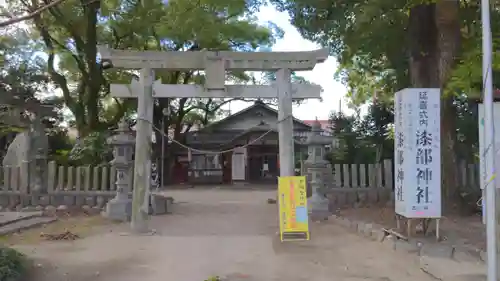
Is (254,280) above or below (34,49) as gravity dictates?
below

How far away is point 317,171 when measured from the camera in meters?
12.5

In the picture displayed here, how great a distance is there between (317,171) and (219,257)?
5759mm

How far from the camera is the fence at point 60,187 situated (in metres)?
12.8

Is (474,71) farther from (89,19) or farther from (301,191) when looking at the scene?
(89,19)

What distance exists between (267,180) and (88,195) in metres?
19.3

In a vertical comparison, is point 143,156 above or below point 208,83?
below

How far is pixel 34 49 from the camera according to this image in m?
21.0

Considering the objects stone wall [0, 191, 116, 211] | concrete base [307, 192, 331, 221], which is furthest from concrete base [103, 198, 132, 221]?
concrete base [307, 192, 331, 221]

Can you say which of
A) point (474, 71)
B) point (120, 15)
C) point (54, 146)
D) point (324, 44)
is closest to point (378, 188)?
point (324, 44)

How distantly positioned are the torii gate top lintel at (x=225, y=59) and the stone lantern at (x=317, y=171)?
329 centimetres

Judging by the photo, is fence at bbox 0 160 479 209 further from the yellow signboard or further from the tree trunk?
Result: the yellow signboard

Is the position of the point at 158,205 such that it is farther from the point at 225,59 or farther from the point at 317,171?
the point at 225,59

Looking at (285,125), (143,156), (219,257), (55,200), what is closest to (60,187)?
(55,200)

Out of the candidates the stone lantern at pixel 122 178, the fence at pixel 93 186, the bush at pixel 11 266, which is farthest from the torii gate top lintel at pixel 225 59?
the bush at pixel 11 266
